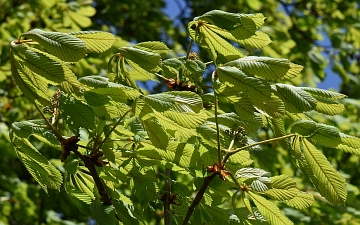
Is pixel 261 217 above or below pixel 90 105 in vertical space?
below

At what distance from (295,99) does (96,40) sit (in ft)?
1.50

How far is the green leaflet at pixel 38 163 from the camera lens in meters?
1.42

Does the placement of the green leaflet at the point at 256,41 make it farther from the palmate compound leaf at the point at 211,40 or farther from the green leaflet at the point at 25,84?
the green leaflet at the point at 25,84

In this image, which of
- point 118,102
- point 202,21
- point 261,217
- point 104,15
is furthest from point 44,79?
point 104,15

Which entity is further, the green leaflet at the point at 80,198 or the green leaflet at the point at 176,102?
the green leaflet at the point at 80,198

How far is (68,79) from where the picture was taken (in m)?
1.32

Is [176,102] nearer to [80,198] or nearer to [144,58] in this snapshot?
[144,58]

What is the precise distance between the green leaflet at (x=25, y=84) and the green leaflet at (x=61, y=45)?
0.25 feet

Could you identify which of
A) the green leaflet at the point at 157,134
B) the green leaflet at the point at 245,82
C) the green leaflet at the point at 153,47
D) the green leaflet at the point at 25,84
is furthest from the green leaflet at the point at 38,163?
the green leaflet at the point at 245,82

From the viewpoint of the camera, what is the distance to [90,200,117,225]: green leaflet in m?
1.38

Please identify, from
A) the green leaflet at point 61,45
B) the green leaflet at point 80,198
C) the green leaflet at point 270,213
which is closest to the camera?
the green leaflet at point 61,45

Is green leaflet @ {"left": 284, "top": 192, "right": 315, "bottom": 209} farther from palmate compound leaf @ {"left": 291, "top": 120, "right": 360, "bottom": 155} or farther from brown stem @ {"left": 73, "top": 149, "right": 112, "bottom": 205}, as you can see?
brown stem @ {"left": 73, "top": 149, "right": 112, "bottom": 205}

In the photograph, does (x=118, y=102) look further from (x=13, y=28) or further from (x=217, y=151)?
(x=13, y=28)

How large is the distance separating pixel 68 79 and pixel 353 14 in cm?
562
